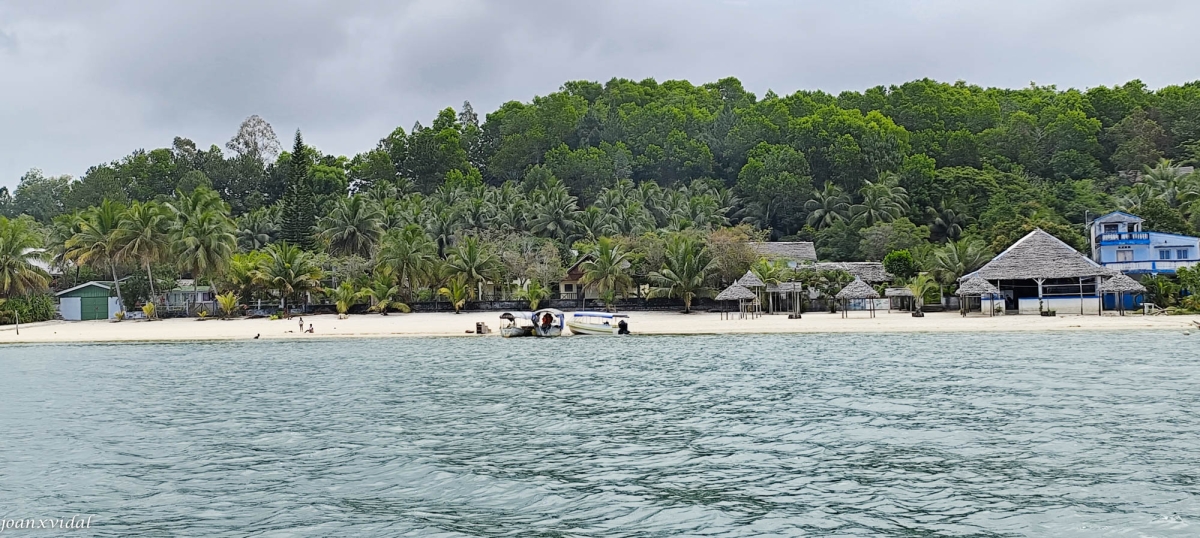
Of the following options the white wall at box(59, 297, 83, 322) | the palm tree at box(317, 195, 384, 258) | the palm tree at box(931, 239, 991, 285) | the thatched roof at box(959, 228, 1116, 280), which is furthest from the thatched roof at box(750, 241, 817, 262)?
the white wall at box(59, 297, 83, 322)

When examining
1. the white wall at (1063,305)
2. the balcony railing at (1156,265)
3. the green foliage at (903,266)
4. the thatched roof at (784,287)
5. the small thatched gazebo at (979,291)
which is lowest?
the white wall at (1063,305)

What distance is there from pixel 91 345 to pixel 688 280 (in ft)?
77.7

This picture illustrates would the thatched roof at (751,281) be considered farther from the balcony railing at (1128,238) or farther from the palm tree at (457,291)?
the balcony railing at (1128,238)

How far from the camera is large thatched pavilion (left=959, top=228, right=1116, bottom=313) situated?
3378 centimetres

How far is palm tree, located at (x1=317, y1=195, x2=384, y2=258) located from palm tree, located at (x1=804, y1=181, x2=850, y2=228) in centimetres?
3038

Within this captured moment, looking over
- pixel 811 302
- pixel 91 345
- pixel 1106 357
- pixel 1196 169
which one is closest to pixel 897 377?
pixel 1106 357

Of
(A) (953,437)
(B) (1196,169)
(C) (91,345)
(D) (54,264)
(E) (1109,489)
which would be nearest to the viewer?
(E) (1109,489)

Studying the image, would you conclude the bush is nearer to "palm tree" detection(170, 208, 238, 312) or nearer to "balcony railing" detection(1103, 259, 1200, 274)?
"palm tree" detection(170, 208, 238, 312)

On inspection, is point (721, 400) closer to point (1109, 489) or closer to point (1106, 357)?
point (1109, 489)

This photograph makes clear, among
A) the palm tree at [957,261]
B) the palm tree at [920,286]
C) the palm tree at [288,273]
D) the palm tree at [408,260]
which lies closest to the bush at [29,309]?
the palm tree at [288,273]

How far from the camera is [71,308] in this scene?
43688 mm

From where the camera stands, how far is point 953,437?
11.3 metres

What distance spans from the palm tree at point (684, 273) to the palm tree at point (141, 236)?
2326 centimetres

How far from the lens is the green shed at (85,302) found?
1714 inches
